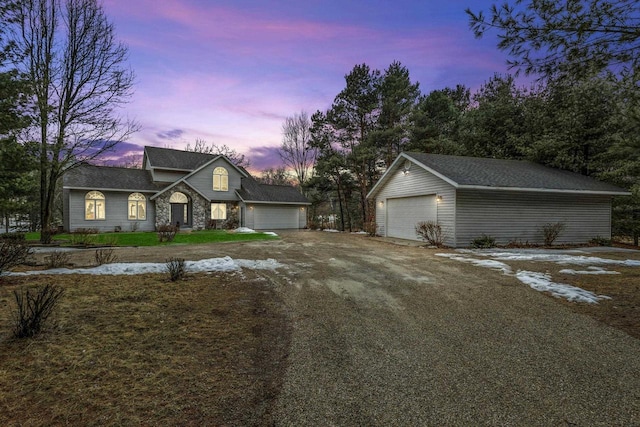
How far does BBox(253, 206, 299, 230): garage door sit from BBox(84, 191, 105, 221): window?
33.7 ft

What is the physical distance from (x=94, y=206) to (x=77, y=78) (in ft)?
28.8

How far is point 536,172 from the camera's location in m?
14.8

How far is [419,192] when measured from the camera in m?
14.0

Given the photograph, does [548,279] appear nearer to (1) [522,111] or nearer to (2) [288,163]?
(1) [522,111]

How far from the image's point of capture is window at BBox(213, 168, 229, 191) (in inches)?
909

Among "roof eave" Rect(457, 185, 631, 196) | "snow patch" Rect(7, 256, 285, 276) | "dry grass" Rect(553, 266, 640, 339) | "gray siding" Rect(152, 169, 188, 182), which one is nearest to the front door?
"gray siding" Rect(152, 169, 188, 182)

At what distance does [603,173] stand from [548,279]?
577 inches

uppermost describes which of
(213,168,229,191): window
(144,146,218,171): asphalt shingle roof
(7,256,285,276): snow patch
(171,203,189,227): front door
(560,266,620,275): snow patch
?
(144,146,218,171): asphalt shingle roof

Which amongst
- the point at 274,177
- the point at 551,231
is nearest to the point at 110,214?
the point at 551,231

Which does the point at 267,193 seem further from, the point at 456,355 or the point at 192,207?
the point at 456,355

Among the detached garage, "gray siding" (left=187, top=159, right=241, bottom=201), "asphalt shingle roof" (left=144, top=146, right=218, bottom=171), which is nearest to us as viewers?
"gray siding" (left=187, top=159, right=241, bottom=201)

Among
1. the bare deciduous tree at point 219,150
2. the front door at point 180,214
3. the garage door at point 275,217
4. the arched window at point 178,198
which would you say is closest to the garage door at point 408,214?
the garage door at point 275,217

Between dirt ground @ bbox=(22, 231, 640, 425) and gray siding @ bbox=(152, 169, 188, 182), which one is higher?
gray siding @ bbox=(152, 169, 188, 182)

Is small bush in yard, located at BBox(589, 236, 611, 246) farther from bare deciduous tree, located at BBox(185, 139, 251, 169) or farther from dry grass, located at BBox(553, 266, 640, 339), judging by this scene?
bare deciduous tree, located at BBox(185, 139, 251, 169)
